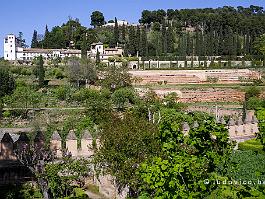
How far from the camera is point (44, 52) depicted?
67.0 m

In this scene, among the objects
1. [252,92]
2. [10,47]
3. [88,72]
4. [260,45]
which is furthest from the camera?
[10,47]

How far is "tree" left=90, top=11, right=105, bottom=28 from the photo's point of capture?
9125cm

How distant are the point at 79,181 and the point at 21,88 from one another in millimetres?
26128

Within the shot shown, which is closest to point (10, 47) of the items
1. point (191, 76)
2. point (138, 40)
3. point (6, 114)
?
point (138, 40)

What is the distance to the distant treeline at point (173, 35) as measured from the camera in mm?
59562

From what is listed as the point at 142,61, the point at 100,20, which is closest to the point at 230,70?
the point at 142,61

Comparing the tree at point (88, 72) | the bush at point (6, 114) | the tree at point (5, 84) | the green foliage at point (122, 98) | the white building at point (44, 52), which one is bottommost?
the bush at point (6, 114)

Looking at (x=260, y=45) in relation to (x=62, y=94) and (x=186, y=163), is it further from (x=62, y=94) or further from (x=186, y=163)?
(x=186, y=163)

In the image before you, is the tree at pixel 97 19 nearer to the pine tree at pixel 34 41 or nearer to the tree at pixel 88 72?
the pine tree at pixel 34 41

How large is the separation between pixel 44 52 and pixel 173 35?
19.0 metres

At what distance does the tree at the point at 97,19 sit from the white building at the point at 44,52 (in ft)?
78.6

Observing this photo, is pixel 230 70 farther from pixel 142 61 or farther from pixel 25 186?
pixel 25 186

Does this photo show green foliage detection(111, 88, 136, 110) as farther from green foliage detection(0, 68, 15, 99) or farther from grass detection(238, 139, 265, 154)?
grass detection(238, 139, 265, 154)

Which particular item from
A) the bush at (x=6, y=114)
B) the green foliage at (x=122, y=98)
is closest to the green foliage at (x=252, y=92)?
the green foliage at (x=122, y=98)
